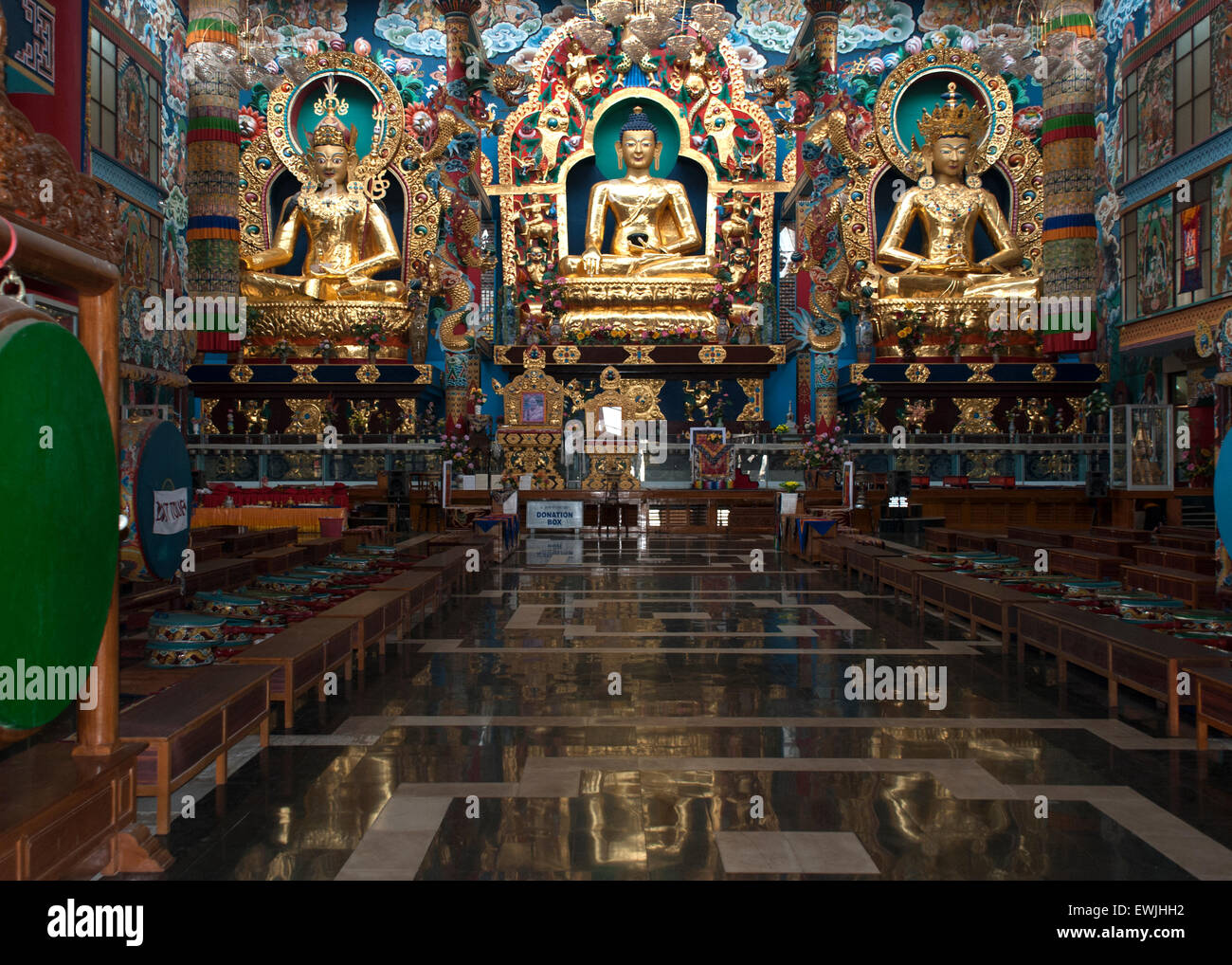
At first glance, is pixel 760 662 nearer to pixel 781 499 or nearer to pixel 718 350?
pixel 781 499

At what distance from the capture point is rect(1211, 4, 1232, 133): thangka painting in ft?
50.4

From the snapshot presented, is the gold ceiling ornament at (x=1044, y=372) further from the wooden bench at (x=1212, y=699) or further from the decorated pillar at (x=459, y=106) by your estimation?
the wooden bench at (x=1212, y=699)

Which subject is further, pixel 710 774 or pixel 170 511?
pixel 170 511

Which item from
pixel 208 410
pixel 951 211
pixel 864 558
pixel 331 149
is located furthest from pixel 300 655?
pixel 951 211

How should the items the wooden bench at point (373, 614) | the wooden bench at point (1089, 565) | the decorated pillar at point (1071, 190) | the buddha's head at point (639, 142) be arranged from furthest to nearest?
1. the buddha's head at point (639, 142)
2. the decorated pillar at point (1071, 190)
3. the wooden bench at point (1089, 565)
4. the wooden bench at point (373, 614)

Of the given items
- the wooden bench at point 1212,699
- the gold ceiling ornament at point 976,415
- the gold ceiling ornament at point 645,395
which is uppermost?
the gold ceiling ornament at point 645,395

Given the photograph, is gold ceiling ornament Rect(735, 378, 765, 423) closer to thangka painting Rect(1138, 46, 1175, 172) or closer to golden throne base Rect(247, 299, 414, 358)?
golden throne base Rect(247, 299, 414, 358)

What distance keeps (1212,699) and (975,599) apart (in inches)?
121

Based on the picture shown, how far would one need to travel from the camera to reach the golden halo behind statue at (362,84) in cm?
2227

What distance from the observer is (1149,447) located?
16.6 m

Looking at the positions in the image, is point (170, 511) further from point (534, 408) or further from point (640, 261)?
point (640, 261)

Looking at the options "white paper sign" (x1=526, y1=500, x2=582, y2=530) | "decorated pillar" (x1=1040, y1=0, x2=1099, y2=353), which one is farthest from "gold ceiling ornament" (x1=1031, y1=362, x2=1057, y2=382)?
"white paper sign" (x1=526, y1=500, x2=582, y2=530)

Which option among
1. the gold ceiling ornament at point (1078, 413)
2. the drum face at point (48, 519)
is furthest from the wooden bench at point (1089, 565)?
the gold ceiling ornament at point (1078, 413)

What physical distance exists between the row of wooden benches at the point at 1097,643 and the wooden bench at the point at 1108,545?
2.38 m
